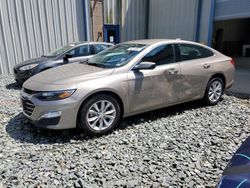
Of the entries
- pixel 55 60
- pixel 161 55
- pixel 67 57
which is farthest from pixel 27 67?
pixel 161 55

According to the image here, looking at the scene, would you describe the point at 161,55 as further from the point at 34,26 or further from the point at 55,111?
the point at 34,26

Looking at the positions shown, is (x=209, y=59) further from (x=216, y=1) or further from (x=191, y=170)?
(x=216, y=1)

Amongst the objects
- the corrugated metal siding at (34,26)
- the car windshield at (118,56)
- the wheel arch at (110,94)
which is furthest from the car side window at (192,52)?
the corrugated metal siding at (34,26)

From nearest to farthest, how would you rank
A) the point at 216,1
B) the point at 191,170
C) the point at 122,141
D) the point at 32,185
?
the point at 32,185, the point at 191,170, the point at 122,141, the point at 216,1

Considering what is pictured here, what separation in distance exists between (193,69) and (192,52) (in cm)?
41

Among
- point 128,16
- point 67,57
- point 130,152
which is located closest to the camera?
point 130,152

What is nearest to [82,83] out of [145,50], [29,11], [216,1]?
[145,50]

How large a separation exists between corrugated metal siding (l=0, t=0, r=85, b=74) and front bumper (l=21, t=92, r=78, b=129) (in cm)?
739

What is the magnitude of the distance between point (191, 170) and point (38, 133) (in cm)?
250

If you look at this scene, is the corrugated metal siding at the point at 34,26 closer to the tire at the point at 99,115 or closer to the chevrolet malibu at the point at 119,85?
the chevrolet malibu at the point at 119,85

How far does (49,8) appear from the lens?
10258mm

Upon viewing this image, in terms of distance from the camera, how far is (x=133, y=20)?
45.3 ft

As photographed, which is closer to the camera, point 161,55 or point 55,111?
point 55,111

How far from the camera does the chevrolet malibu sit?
3.39 m
